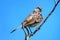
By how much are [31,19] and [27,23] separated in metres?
0.14

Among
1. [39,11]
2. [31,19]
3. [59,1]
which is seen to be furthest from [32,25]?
[59,1]

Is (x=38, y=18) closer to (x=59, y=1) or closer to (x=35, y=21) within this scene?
(x=35, y=21)

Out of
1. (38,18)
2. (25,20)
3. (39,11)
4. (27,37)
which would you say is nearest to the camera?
(27,37)

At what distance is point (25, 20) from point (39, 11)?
704 mm

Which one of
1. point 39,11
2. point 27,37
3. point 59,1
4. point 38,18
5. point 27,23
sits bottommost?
point 27,37

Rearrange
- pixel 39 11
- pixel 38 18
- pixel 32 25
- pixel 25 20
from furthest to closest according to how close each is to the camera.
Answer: pixel 39 11 → pixel 38 18 → pixel 32 25 → pixel 25 20

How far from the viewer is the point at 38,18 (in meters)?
2.37

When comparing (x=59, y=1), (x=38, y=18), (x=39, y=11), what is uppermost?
(x=39, y=11)

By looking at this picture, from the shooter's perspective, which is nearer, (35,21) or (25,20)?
(25,20)

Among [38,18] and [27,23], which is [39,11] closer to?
[38,18]

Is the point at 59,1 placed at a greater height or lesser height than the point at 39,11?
lesser

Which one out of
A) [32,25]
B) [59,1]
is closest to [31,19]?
[32,25]

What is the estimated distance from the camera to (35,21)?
2.26m

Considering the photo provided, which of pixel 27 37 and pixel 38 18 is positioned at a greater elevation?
pixel 38 18
